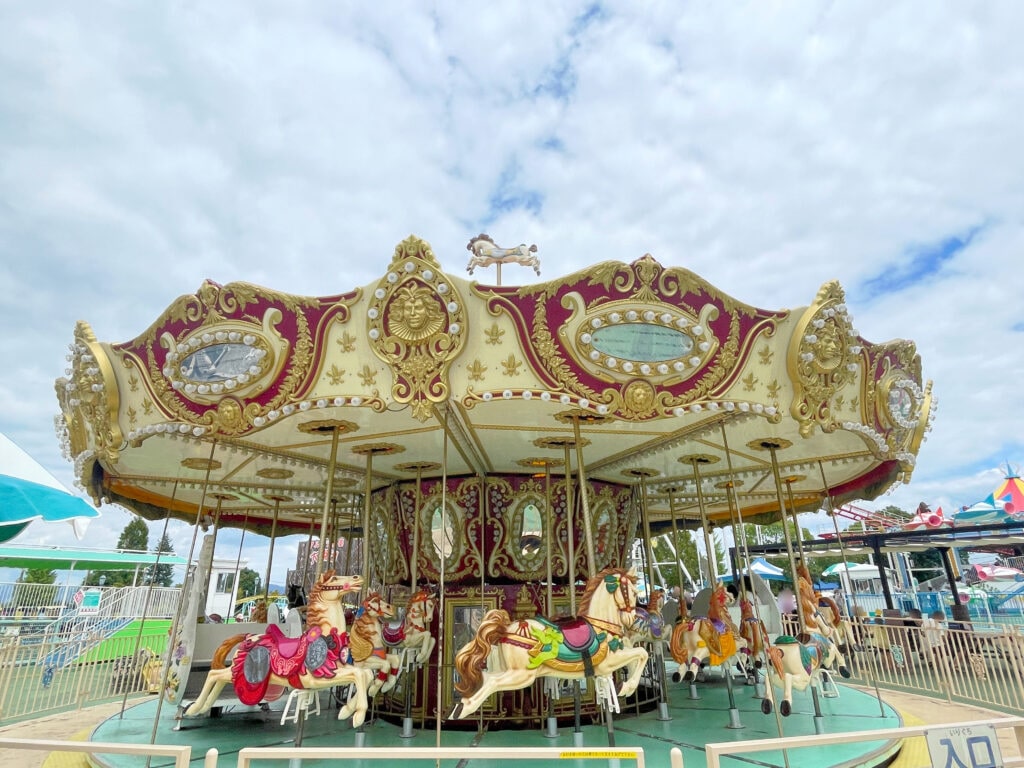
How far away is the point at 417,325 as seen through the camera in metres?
4.14

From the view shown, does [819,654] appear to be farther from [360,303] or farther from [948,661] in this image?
[360,303]

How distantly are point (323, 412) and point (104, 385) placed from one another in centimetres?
174

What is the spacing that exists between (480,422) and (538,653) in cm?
193

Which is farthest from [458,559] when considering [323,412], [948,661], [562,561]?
[948,661]

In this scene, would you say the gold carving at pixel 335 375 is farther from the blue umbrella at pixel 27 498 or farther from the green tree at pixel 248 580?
the green tree at pixel 248 580

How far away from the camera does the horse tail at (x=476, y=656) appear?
450cm

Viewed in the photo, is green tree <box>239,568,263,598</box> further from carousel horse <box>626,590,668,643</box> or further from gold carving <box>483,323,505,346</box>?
gold carving <box>483,323,505,346</box>

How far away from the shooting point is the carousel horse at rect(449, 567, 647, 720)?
4453 mm

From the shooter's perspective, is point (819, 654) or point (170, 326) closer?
point (170, 326)

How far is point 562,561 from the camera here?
6773mm

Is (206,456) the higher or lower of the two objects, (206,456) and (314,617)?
the higher

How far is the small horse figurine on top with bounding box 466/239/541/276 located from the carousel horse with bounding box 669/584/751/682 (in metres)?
3.89

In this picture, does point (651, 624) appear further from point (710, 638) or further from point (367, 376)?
point (367, 376)

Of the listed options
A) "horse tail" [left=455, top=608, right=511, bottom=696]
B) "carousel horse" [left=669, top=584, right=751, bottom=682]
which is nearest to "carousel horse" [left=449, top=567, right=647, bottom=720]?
"horse tail" [left=455, top=608, right=511, bottom=696]
